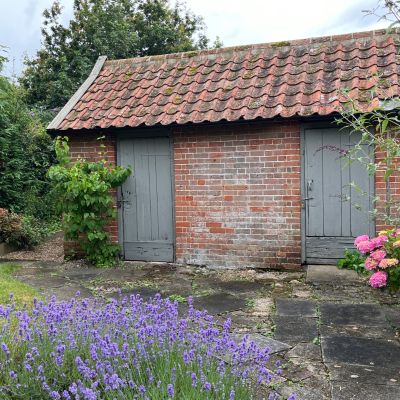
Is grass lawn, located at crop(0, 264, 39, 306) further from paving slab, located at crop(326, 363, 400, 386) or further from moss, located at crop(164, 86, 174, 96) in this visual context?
moss, located at crop(164, 86, 174, 96)

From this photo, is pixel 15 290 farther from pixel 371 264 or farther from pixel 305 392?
pixel 371 264

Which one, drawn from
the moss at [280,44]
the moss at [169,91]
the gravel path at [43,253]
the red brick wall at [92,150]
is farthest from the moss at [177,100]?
the gravel path at [43,253]

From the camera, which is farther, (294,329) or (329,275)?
(329,275)

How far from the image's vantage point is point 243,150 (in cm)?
733

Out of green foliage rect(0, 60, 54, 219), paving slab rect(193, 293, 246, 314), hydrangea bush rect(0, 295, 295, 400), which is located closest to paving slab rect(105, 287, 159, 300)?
paving slab rect(193, 293, 246, 314)

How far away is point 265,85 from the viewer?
24.4 ft

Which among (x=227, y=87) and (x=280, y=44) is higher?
(x=280, y=44)

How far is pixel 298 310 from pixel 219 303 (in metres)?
0.96

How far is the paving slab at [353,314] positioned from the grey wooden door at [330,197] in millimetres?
1849

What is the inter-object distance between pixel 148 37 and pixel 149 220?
613 inches

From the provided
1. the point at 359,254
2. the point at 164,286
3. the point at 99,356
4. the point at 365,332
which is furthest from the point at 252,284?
the point at 99,356

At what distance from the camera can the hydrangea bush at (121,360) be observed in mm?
2633

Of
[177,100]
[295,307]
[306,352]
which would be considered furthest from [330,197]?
[306,352]

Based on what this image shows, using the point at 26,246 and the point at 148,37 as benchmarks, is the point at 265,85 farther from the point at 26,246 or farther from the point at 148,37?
the point at 148,37
